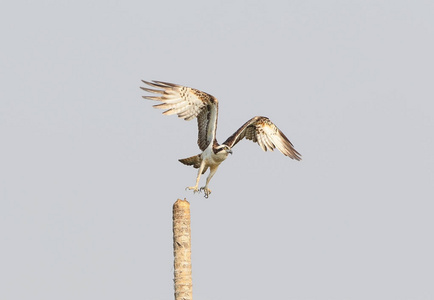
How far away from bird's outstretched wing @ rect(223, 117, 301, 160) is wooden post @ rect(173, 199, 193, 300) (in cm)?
781

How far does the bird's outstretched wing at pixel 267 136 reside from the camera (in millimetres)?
27578

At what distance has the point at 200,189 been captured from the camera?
2416 centimetres

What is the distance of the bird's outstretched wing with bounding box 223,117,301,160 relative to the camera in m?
27.6

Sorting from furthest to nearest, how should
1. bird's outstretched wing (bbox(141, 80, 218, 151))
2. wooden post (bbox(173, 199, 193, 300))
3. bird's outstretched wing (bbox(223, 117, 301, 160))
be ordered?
bird's outstretched wing (bbox(223, 117, 301, 160)), bird's outstretched wing (bbox(141, 80, 218, 151)), wooden post (bbox(173, 199, 193, 300))

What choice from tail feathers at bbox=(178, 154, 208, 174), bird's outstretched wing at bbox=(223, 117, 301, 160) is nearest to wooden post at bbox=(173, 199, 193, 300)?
tail feathers at bbox=(178, 154, 208, 174)

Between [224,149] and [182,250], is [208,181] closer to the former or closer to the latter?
[224,149]

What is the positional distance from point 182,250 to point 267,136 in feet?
30.1

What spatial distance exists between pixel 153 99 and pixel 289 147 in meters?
6.04

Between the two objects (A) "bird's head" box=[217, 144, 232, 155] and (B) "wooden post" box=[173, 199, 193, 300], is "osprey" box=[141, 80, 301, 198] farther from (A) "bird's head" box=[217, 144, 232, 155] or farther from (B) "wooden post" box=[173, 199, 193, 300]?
(B) "wooden post" box=[173, 199, 193, 300]

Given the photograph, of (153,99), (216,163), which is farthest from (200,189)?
(153,99)

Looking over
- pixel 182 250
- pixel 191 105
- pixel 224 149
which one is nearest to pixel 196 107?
pixel 191 105

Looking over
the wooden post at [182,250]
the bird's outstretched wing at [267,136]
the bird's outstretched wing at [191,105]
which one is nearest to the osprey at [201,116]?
the bird's outstretched wing at [191,105]

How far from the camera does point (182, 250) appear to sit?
63.4ft

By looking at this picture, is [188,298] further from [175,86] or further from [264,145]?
[264,145]
